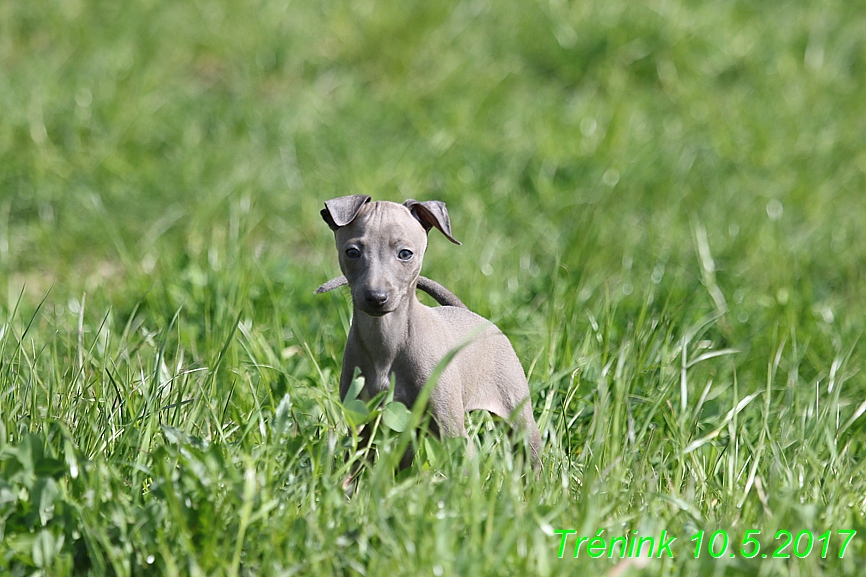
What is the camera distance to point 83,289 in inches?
175

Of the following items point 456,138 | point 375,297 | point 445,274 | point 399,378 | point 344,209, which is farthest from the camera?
point 456,138

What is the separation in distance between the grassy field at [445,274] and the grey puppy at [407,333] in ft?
0.34

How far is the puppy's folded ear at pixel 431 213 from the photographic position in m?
2.54

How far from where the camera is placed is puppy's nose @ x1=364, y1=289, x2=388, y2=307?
2.33 meters

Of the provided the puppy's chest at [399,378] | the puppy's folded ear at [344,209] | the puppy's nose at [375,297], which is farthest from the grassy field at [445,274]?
the puppy's folded ear at [344,209]

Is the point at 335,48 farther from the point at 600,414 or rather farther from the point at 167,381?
the point at 600,414

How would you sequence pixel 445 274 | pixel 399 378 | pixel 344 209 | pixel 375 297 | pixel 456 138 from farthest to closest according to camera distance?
pixel 456 138 → pixel 445 274 → pixel 399 378 → pixel 344 209 → pixel 375 297

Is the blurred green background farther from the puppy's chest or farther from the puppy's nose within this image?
the puppy's nose

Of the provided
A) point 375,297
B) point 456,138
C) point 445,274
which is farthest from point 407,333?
point 456,138

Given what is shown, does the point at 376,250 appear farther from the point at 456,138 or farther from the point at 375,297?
the point at 456,138

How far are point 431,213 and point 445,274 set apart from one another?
1.90 metres

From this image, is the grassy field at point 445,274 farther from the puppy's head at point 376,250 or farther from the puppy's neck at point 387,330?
the puppy's head at point 376,250

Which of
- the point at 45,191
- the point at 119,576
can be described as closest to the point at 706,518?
the point at 119,576

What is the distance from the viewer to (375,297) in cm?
233
